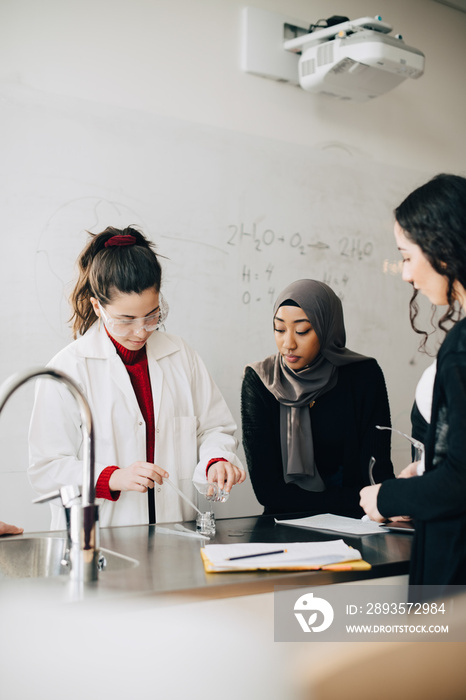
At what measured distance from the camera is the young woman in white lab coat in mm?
1819

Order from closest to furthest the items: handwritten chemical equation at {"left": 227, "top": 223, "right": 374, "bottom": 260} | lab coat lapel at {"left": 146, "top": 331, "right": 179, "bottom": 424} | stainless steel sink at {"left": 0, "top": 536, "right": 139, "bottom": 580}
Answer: stainless steel sink at {"left": 0, "top": 536, "right": 139, "bottom": 580}, lab coat lapel at {"left": 146, "top": 331, "right": 179, "bottom": 424}, handwritten chemical equation at {"left": 227, "top": 223, "right": 374, "bottom": 260}

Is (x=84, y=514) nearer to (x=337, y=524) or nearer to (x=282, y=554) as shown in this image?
(x=282, y=554)

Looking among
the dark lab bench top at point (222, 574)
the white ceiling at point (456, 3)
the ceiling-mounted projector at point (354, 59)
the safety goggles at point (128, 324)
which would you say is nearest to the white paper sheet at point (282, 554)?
the dark lab bench top at point (222, 574)

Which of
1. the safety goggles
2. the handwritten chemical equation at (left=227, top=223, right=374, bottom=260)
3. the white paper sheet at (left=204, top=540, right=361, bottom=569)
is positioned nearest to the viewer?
the white paper sheet at (left=204, top=540, right=361, bottom=569)

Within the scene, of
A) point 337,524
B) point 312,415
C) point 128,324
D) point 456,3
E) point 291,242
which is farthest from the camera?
point 456,3

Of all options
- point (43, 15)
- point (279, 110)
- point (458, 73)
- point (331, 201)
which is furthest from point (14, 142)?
point (458, 73)

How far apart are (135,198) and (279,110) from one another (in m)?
0.88

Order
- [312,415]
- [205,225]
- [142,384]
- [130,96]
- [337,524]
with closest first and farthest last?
1. [337,524]
2. [142,384]
3. [312,415]
4. [130,96]
5. [205,225]

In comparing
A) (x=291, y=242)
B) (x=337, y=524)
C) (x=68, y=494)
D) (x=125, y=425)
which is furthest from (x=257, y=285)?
(x=68, y=494)

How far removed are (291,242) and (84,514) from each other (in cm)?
209

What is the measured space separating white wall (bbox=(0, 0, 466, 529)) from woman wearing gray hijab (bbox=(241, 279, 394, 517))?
61cm

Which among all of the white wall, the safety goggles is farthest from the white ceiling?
the safety goggles

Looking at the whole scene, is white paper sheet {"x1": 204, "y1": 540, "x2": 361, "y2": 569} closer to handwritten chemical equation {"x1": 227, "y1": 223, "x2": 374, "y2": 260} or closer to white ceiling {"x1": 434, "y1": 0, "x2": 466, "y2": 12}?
handwritten chemical equation {"x1": 227, "y1": 223, "x2": 374, "y2": 260}

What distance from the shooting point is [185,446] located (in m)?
2.04
